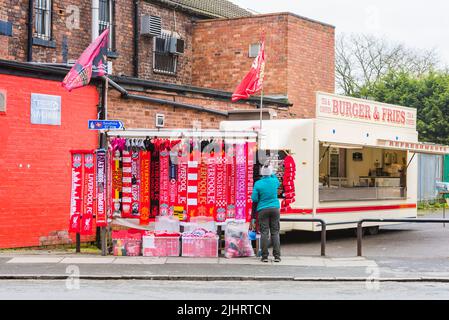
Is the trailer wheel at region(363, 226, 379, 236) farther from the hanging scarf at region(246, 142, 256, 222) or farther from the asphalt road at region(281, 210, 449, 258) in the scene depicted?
the hanging scarf at region(246, 142, 256, 222)

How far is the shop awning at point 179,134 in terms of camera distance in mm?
16047

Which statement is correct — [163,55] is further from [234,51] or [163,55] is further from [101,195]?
[101,195]

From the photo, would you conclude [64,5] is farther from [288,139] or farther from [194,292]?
[194,292]

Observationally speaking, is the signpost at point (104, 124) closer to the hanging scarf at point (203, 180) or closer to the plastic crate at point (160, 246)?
the hanging scarf at point (203, 180)

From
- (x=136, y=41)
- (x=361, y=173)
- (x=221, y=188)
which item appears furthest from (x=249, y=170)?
(x=136, y=41)

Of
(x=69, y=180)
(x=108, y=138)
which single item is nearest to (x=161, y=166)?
(x=108, y=138)

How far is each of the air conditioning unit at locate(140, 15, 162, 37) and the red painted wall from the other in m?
8.70

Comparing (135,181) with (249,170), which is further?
(135,181)

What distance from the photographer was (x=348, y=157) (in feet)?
73.8

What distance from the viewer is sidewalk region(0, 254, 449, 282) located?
43.8ft

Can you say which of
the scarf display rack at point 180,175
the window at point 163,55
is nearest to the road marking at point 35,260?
the scarf display rack at point 180,175

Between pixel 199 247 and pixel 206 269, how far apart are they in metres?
1.78

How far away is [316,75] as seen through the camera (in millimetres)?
28172
